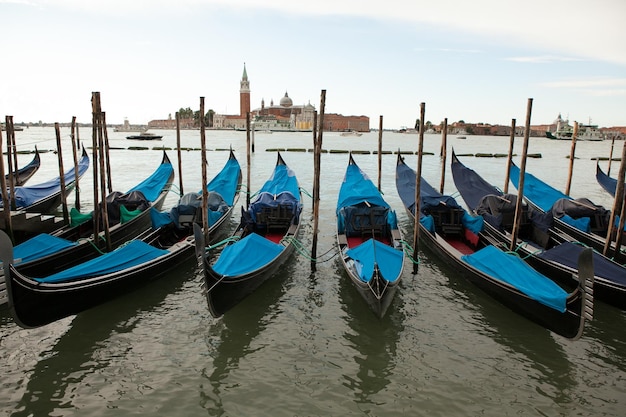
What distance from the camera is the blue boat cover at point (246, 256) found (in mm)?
5105

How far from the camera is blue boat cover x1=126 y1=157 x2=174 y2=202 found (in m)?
10.2

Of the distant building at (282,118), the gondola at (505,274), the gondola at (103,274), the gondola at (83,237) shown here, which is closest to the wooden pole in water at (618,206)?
the gondola at (505,274)

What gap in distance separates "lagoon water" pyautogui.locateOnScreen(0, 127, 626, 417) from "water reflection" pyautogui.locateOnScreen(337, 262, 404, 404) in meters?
0.01

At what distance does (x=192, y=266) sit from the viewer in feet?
21.9

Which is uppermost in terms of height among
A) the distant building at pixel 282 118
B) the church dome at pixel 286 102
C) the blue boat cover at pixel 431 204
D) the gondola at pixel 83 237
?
the church dome at pixel 286 102

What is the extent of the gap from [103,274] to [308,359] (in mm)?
2624

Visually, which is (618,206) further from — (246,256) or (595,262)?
(246,256)

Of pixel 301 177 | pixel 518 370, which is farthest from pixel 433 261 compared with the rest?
pixel 301 177

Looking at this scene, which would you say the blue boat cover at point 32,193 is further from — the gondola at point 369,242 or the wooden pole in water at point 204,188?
the gondola at point 369,242

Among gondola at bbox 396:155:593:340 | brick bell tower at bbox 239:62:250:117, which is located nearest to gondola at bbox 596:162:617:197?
gondola at bbox 396:155:593:340

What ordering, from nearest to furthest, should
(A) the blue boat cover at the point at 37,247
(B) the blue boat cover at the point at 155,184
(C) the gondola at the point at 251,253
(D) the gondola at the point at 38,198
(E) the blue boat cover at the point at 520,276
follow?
(E) the blue boat cover at the point at 520,276 < (C) the gondola at the point at 251,253 < (A) the blue boat cover at the point at 37,247 < (D) the gondola at the point at 38,198 < (B) the blue boat cover at the point at 155,184

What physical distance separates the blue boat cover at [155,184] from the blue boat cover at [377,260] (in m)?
6.30

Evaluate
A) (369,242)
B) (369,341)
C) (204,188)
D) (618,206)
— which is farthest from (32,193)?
(618,206)

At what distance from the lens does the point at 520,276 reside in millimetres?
4977
